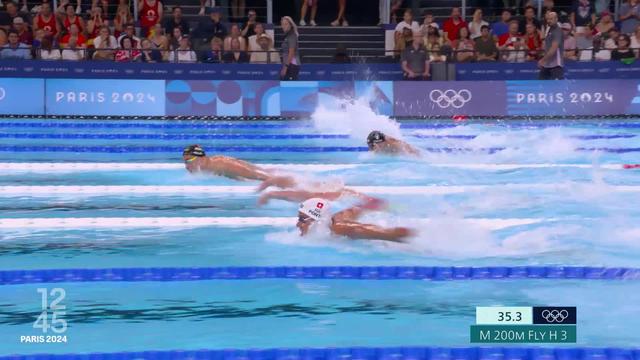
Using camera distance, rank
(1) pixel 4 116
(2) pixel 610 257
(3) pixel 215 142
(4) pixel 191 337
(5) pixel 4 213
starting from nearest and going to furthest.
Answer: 1. (4) pixel 191 337
2. (2) pixel 610 257
3. (5) pixel 4 213
4. (3) pixel 215 142
5. (1) pixel 4 116

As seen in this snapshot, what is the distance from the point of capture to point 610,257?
6855 mm

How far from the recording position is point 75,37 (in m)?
17.3

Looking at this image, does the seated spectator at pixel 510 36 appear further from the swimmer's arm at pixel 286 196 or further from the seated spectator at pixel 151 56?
the swimmer's arm at pixel 286 196

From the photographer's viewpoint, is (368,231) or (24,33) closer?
(368,231)

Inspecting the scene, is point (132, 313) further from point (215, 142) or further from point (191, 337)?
point (215, 142)

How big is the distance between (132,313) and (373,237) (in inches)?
84.4

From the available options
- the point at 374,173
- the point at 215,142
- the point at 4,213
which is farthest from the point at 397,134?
the point at 4,213

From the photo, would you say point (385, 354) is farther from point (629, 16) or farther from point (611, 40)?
point (629, 16)

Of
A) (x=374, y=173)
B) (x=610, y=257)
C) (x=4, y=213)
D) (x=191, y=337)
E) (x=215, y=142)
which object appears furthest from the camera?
(x=215, y=142)

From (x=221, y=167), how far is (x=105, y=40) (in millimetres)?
8161

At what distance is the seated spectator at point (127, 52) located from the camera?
1708cm

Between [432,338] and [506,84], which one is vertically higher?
[506,84]

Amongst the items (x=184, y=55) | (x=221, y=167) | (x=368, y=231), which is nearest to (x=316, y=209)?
(x=368, y=231)

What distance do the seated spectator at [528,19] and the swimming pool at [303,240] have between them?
4.62m
